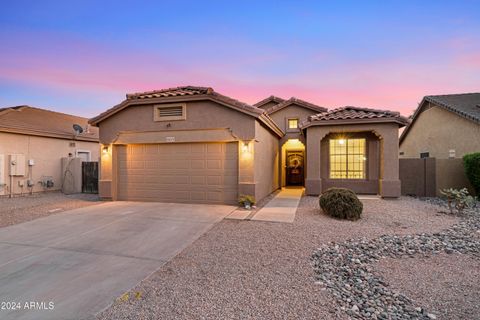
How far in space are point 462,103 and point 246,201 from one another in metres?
15.5

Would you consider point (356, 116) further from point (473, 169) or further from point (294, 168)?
point (294, 168)

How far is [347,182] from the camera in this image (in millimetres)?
11250

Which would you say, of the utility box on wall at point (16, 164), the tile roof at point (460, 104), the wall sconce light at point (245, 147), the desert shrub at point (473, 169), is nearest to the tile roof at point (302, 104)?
the tile roof at point (460, 104)

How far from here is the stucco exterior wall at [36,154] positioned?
1121cm

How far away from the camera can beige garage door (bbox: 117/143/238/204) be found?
8.91 meters

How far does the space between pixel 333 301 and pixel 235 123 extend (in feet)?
22.2

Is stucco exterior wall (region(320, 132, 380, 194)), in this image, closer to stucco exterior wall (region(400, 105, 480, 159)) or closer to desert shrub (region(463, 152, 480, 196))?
desert shrub (region(463, 152, 480, 196))

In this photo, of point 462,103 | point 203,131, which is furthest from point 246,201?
point 462,103

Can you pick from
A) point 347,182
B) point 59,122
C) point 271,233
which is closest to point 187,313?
point 271,233

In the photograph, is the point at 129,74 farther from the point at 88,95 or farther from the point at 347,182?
the point at 347,182

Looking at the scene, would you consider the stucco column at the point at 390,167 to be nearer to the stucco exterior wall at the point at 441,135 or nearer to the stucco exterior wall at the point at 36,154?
the stucco exterior wall at the point at 441,135

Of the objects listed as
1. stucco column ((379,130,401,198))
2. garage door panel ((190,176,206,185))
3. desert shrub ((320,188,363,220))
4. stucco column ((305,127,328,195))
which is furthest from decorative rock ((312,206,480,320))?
garage door panel ((190,176,206,185))

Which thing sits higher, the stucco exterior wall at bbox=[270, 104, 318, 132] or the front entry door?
the stucco exterior wall at bbox=[270, 104, 318, 132]

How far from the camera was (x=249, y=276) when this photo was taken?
343cm
